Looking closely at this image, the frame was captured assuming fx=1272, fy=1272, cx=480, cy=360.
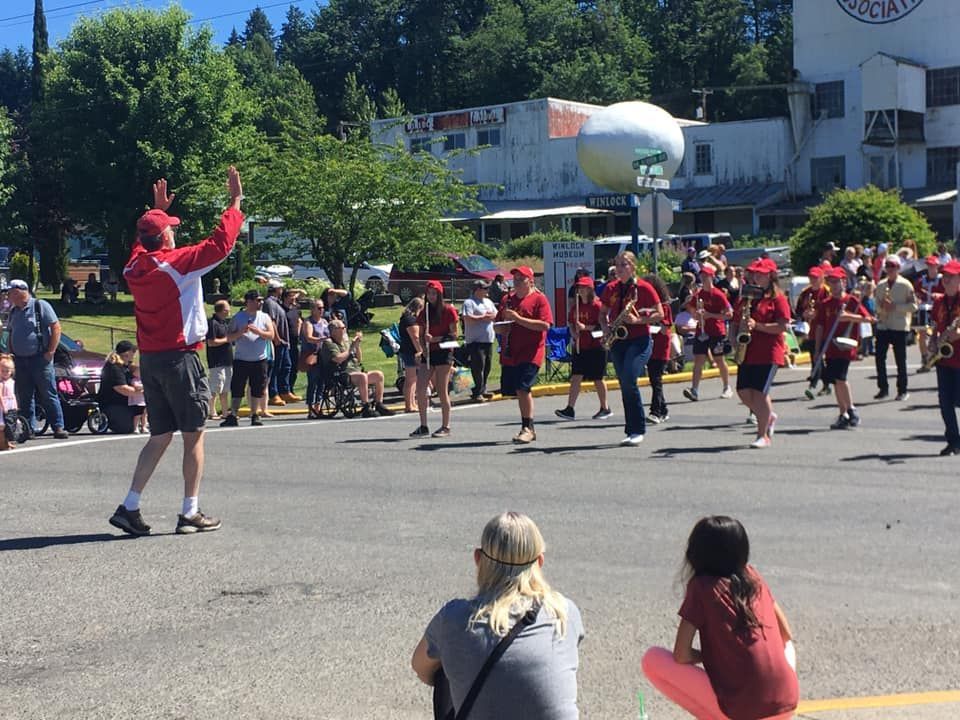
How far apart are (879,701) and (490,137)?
6426 centimetres

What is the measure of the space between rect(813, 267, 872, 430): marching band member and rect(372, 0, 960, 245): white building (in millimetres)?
39628

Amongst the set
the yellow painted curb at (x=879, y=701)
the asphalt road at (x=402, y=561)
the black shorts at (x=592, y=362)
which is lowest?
the yellow painted curb at (x=879, y=701)

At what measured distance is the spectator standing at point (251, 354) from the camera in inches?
651

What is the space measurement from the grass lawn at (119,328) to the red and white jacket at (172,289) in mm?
10829

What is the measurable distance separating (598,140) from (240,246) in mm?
12622

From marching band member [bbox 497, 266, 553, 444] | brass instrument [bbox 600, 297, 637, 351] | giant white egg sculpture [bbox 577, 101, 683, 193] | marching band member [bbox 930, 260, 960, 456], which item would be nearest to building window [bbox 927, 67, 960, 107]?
giant white egg sculpture [bbox 577, 101, 683, 193]

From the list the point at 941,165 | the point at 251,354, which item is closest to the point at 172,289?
the point at 251,354

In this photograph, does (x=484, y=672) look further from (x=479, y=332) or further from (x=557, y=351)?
(x=557, y=351)

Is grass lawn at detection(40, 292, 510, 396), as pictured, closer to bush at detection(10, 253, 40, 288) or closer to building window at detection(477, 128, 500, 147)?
bush at detection(10, 253, 40, 288)

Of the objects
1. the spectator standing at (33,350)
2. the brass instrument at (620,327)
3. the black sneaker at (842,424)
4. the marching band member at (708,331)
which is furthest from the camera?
the marching band member at (708,331)

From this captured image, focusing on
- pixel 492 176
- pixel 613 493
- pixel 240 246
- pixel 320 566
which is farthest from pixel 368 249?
pixel 492 176

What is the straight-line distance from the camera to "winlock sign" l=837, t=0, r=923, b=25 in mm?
55781

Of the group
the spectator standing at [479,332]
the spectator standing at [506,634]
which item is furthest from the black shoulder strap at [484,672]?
the spectator standing at [479,332]

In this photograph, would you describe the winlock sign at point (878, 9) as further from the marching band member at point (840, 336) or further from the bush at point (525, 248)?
the marching band member at point (840, 336)
